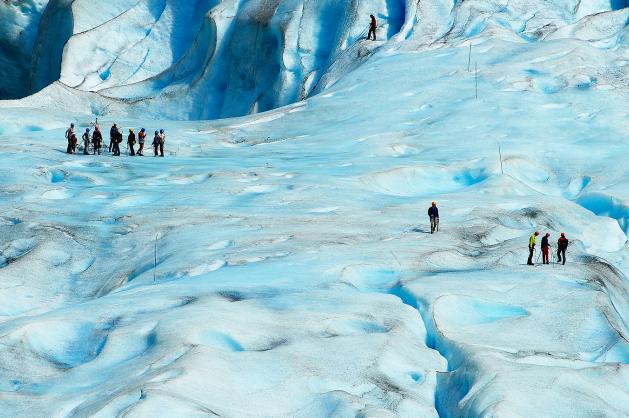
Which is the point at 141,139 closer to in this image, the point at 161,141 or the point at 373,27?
the point at 161,141

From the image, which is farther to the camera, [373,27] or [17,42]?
[17,42]

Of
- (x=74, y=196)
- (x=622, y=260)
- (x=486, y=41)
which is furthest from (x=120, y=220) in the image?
(x=486, y=41)

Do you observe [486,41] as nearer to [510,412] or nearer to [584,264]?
[584,264]

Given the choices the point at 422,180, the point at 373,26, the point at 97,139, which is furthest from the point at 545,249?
the point at 373,26

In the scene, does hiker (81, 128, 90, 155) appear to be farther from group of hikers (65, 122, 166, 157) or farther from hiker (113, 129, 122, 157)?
hiker (113, 129, 122, 157)

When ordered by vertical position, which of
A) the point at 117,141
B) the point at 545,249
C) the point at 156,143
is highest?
the point at 117,141

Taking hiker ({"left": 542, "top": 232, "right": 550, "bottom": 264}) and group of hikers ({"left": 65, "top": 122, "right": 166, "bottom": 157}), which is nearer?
hiker ({"left": 542, "top": 232, "right": 550, "bottom": 264})

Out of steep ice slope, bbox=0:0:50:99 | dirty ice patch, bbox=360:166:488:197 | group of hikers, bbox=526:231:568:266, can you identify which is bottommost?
group of hikers, bbox=526:231:568:266

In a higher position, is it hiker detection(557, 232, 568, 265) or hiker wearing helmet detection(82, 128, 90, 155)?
hiker wearing helmet detection(82, 128, 90, 155)

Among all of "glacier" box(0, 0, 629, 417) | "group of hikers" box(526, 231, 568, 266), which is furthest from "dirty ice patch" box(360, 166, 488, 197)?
"group of hikers" box(526, 231, 568, 266)
